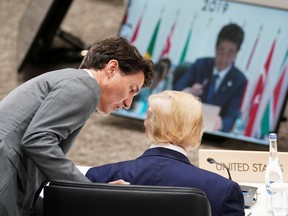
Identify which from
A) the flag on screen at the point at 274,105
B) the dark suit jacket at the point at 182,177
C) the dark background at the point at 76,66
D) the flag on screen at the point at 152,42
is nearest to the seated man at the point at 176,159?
the dark suit jacket at the point at 182,177

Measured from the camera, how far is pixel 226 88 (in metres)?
5.55

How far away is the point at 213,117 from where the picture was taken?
558 cm

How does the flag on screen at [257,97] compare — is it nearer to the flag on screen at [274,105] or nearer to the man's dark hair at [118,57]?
the flag on screen at [274,105]

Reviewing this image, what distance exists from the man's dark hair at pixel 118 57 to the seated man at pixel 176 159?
0.65 ft

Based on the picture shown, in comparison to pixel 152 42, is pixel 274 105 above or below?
below

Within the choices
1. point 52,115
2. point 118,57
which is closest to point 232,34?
point 118,57

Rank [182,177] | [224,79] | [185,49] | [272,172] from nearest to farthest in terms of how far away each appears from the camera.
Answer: [182,177] < [272,172] < [224,79] < [185,49]

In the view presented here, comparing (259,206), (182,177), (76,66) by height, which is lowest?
(76,66)

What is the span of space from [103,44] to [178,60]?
286 cm

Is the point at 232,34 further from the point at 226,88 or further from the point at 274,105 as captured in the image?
the point at 274,105

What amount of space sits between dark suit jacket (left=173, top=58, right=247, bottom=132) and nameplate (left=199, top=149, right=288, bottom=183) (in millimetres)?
2182

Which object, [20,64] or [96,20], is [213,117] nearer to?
[20,64]

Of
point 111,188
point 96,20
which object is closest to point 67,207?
point 111,188

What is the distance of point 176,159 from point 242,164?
80 cm
